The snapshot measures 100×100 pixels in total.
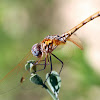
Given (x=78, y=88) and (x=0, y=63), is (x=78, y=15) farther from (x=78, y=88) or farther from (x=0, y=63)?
(x=78, y=88)

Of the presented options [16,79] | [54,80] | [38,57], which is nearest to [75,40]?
[38,57]

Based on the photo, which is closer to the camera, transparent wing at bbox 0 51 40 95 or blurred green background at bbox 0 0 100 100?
transparent wing at bbox 0 51 40 95

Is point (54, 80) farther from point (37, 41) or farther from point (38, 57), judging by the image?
point (37, 41)

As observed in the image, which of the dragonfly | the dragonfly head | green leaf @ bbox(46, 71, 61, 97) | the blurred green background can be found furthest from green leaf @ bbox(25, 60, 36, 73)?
the blurred green background

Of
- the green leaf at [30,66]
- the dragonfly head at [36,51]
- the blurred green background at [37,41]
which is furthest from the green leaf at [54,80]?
the blurred green background at [37,41]

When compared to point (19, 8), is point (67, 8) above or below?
above

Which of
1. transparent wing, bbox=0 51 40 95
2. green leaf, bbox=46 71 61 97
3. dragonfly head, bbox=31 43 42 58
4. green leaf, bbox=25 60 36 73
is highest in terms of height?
dragonfly head, bbox=31 43 42 58

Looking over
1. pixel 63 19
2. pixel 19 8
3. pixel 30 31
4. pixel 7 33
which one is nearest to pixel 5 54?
pixel 7 33

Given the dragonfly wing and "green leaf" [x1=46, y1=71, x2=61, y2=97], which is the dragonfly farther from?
"green leaf" [x1=46, y1=71, x2=61, y2=97]

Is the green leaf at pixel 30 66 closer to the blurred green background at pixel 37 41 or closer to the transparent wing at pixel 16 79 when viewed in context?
the transparent wing at pixel 16 79
